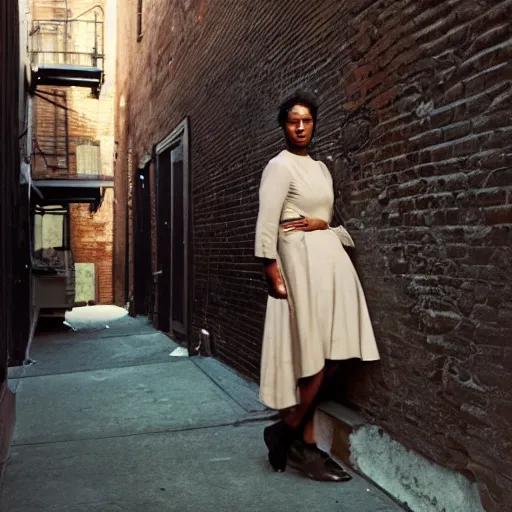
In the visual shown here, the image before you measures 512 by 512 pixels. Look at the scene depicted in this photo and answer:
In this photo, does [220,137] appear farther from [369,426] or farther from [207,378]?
[369,426]

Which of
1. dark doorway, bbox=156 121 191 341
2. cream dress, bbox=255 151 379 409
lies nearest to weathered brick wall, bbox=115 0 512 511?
cream dress, bbox=255 151 379 409

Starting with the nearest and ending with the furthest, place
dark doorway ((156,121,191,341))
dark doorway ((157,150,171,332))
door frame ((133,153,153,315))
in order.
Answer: dark doorway ((156,121,191,341))
dark doorway ((157,150,171,332))
door frame ((133,153,153,315))

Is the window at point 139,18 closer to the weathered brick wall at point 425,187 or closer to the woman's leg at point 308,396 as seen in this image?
the weathered brick wall at point 425,187

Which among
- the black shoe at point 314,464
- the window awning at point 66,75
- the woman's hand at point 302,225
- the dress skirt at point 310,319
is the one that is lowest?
the black shoe at point 314,464

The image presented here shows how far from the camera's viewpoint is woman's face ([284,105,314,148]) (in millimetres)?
3246

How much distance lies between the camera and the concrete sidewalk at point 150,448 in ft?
9.82

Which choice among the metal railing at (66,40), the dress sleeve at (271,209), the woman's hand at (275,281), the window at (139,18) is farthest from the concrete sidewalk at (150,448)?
the metal railing at (66,40)

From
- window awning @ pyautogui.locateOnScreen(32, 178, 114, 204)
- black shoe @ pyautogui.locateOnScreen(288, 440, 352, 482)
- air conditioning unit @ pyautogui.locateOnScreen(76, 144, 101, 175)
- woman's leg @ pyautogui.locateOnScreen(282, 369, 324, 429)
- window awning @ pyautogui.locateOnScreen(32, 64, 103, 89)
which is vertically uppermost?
window awning @ pyautogui.locateOnScreen(32, 64, 103, 89)

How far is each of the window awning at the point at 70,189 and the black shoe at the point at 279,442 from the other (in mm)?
11048

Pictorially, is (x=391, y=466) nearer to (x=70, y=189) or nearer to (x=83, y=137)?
(x=70, y=189)

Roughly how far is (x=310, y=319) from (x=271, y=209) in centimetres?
62

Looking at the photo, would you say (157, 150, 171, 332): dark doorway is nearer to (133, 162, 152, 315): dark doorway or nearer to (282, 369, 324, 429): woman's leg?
(133, 162, 152, 315): dark doorway

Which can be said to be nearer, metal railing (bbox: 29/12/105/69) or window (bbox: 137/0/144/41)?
window (bbox: 137/0/144/41)

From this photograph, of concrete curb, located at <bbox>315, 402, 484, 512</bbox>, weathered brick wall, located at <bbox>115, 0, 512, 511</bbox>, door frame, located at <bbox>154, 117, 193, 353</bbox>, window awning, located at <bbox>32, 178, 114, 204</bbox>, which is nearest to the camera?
weathered brick wall, located at <bbox>115, 0, 512, 511</bbox>
